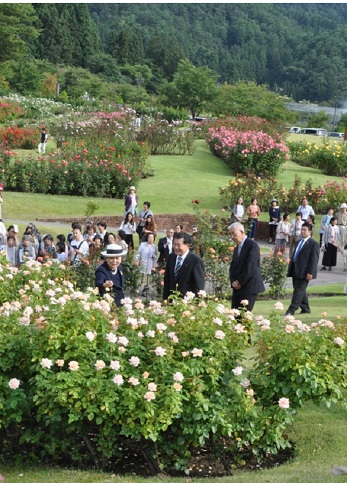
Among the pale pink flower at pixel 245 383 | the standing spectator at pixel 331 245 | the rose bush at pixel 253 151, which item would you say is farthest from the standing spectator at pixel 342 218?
the pale pink flower at pixel 245 383

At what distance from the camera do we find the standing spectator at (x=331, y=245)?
22562 millimetres

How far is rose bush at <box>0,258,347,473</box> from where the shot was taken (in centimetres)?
663

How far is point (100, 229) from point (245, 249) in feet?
27.4

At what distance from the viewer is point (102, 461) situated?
7020mm

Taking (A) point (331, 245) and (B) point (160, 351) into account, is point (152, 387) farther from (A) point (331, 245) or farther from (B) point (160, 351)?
(A) point (331, 245)

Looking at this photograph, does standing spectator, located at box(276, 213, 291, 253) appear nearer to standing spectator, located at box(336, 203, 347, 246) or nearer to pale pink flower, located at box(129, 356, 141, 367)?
standing spectator, located at box(336, 203, 347, 246)

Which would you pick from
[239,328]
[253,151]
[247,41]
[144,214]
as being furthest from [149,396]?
[247,41]

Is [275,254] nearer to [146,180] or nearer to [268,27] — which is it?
[146,180]

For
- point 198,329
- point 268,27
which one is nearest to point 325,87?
point 268,27

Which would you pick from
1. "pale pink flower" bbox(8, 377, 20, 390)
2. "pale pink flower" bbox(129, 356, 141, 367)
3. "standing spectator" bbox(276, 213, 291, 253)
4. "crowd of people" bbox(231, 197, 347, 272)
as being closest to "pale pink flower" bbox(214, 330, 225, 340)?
"pale pink flower" bbox(129, 356, 141, 367)

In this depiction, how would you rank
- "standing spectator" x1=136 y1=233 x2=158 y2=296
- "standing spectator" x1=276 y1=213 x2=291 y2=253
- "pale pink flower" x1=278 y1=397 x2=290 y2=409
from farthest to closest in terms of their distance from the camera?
"standing spectator" x1=276 y1=213 x2=291 y2=253 → "standing spectator" x1=136 y1=233 x2=158 y2=296 → "pale pink flower" x1=278 y1=397 x2=290 y2=409

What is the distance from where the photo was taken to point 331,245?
887 inches

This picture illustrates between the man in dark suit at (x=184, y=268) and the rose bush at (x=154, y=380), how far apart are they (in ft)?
7.57

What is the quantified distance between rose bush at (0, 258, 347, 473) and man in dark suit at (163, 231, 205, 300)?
231 centimetres
